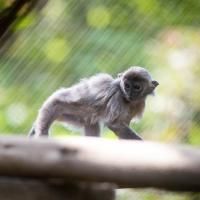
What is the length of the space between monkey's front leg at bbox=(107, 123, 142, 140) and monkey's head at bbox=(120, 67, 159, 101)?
14cm

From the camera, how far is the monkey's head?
2029mm

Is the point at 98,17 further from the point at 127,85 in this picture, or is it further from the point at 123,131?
the point at 123,131

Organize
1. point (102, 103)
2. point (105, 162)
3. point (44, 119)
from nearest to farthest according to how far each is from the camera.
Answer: point (105, 162)
point (44, 119)
point (102, 103)

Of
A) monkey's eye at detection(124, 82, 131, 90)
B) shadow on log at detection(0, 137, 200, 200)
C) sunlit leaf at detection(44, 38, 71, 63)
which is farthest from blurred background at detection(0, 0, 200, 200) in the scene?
shadow on log at detection(0, 137, 200, 200)

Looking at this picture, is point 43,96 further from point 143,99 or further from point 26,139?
point 26,139

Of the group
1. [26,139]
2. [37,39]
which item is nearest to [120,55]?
[37,39]

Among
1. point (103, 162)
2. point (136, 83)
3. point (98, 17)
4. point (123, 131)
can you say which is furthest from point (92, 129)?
point (103, 162)

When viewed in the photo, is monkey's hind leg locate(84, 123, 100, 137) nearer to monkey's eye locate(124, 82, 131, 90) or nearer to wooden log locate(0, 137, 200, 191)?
monkey's eye locate(124, 82, 131, 90)

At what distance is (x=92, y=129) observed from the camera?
1948 millimetres

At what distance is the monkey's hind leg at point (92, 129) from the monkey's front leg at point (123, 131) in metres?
0.04

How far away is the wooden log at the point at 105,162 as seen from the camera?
1.10 meters

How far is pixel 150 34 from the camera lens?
2.12 meters

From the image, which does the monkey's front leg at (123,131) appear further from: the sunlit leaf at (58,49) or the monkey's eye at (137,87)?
the sunlit leaf at (58,49)

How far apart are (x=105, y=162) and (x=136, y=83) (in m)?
0.93
